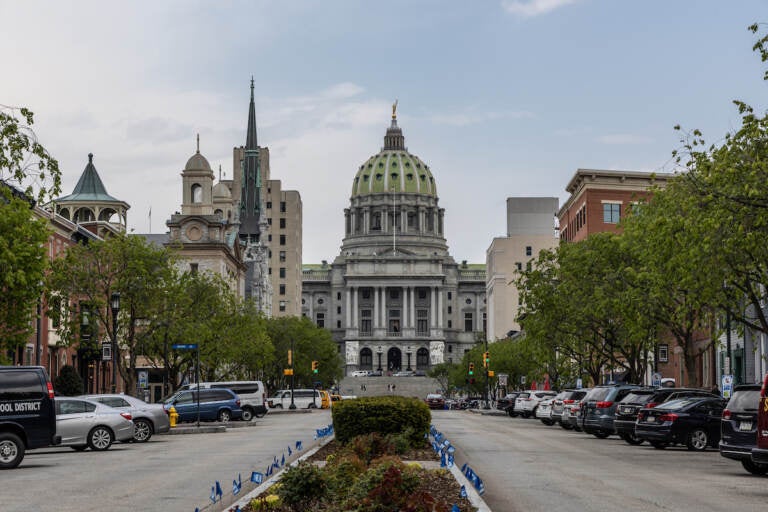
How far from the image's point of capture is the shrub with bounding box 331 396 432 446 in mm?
26734

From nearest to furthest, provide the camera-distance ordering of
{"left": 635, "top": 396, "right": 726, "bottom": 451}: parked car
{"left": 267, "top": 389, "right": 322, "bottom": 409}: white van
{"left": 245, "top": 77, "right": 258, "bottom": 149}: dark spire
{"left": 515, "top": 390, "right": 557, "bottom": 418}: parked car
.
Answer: {"left": 635, "top": 396, "right": 726, "bottom": 451}: parked car → {"left": 515, "top": 390, "right": 557, "bottom": 418}: parked car → {"left": 267, "top": 389, "right": 322, "bottom": 409}: white van → {"left": 245, "top": 77, "right": 258, "bottom": 149}: dark spire

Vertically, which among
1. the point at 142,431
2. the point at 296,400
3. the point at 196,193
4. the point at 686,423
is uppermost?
the point at 196,193

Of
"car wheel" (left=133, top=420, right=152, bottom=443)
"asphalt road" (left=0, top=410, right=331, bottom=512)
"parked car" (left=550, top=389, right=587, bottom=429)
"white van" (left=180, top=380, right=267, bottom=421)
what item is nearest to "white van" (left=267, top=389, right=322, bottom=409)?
"white van" (left=180, top=380, right=267, bottom=421)

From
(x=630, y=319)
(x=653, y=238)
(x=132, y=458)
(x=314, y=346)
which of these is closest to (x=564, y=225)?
(x=314, y=346)

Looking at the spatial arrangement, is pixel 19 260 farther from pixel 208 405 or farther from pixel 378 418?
pixel 208 405

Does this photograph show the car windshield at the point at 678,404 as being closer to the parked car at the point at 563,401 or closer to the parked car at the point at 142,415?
the parked car at the point at 142,415

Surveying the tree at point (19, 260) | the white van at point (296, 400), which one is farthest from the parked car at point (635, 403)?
the white van at point (296, 400)

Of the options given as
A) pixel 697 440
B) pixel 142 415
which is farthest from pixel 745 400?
pixel 142 415

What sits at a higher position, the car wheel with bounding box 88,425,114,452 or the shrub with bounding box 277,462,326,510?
the shrub with bounding box 277,462,326,510

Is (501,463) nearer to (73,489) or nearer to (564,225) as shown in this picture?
(73,489)

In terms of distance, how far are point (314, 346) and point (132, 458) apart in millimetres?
93056

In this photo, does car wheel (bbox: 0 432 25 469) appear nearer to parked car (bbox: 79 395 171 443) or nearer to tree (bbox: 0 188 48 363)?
tree (bbox: 0 188 48 363)

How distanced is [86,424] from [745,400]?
1719 cm

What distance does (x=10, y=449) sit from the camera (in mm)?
25859
